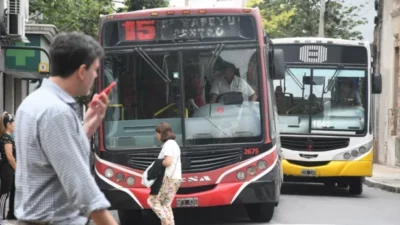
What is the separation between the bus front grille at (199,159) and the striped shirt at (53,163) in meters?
8.34

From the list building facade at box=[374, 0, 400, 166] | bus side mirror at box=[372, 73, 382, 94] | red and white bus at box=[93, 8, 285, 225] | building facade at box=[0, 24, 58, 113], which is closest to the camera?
red and white bus at box=[93, 8, 285, 225]

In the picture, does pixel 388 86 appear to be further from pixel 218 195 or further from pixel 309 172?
pixel 218 195

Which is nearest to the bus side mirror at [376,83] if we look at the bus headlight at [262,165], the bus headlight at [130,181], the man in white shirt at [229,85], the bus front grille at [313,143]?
the bus front grille at [313,143]

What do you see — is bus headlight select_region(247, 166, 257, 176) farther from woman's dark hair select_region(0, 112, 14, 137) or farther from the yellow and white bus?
the yellow and white bus

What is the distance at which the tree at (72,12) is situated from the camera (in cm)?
2705

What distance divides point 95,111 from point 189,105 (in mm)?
7998

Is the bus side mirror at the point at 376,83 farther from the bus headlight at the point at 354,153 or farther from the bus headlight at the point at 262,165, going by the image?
the bus headlight at the point at 262,165

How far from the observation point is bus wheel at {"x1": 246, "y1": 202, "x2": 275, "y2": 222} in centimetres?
1334

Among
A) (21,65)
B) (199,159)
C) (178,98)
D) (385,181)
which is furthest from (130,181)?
(385,181)

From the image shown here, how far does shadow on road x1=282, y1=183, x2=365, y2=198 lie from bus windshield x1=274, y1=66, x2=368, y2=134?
171cm

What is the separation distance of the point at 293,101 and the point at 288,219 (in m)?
4.97

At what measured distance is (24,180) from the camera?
4.21 metres

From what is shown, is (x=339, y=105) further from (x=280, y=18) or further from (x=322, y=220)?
(x=280, y=18)

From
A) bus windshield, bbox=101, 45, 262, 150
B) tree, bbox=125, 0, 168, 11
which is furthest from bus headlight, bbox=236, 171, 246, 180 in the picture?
tree, bbox=125, 0, 168, 11
